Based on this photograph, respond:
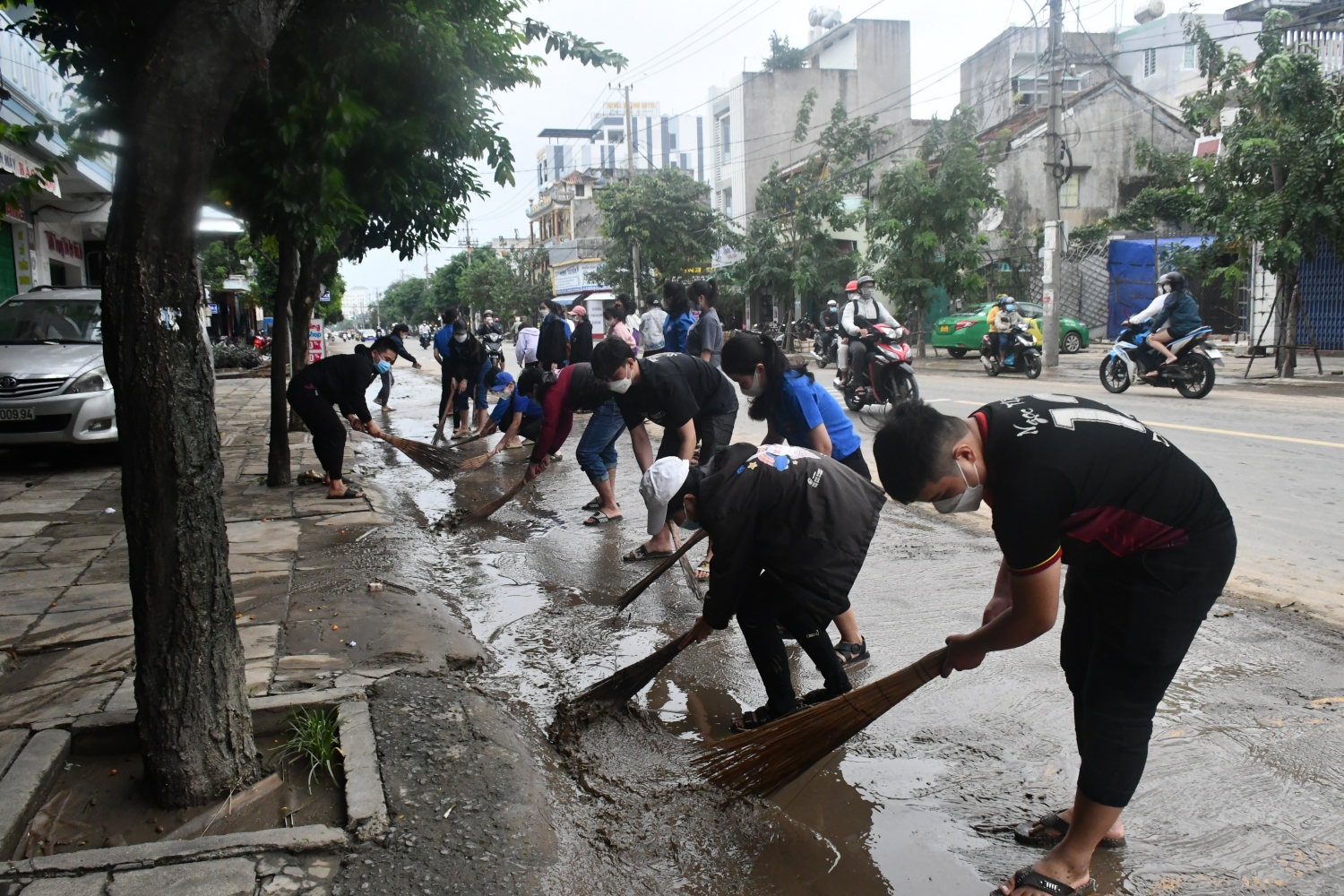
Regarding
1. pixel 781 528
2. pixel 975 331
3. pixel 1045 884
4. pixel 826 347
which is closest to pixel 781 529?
pixel 781 528

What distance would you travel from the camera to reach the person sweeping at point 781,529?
3174 mm

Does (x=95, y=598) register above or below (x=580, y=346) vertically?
below

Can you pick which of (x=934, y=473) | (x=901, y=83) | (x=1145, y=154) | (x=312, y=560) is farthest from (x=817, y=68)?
(x=934, y=473)

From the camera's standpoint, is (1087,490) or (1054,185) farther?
(1054,185)

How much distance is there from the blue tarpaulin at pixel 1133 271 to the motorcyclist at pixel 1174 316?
1274 centimetres

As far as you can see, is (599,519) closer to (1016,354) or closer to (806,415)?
(806,415)

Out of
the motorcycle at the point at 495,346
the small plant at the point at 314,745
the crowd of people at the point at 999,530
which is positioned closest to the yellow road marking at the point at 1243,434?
the crowd of people at the point at 999,530

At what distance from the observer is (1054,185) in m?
17.8

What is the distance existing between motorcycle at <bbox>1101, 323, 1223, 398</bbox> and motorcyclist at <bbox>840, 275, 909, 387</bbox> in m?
3.05

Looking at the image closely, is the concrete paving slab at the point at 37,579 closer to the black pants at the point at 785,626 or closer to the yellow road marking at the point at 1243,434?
the black pants at the point at 785,626

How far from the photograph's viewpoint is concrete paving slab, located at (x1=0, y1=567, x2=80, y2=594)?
5266 mm

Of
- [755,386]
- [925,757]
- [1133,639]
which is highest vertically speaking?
[755,386]

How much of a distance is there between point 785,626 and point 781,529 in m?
0.47

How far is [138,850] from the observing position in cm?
251
